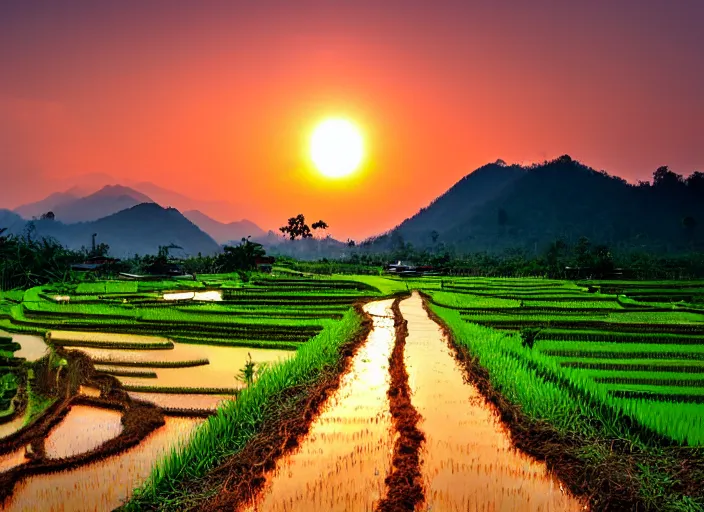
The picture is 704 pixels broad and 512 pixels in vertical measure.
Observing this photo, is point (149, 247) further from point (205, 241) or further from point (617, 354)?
point (617, 354)

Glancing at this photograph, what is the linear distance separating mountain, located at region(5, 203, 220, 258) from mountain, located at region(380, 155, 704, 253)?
80.4 metres

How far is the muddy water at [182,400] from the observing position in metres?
8.27

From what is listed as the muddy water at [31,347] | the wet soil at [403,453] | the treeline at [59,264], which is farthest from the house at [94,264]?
the wet soil at [403,453]

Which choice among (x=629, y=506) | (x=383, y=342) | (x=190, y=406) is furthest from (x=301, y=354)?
(x=629, y=506)

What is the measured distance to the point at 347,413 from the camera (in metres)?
7.54

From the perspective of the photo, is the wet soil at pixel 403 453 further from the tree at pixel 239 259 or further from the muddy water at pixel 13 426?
the tree at pixel 239 259

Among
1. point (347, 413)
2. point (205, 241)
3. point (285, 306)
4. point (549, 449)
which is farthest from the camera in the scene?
point (205, 241)

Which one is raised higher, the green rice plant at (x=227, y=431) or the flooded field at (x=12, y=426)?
the green rice plant at (x=227, y=431)

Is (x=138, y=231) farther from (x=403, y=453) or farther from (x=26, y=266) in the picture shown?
(x=403, y=453)

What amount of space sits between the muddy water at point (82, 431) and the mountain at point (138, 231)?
15025 cm

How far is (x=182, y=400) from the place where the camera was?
8.59 m

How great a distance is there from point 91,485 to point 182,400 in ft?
10.00

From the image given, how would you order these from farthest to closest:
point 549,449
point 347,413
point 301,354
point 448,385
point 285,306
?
1. point 285,306
2. point 301,354
3. point 448,385
4. point 347,413
5. point 549,449

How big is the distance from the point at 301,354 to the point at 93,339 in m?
7.31
